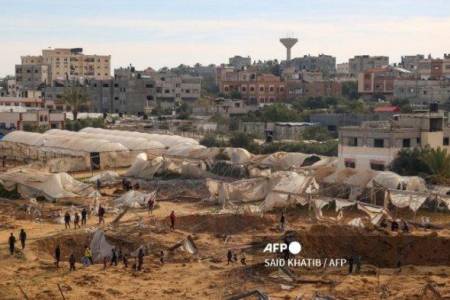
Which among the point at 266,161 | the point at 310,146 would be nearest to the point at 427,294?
the point at 266,161

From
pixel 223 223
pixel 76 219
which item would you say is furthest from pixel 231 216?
pixel 76 219

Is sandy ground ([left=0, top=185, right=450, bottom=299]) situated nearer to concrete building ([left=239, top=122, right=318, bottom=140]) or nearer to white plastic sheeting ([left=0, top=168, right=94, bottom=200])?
white plastic sheeting ([left=0, top=168, right=94, bottom=200])

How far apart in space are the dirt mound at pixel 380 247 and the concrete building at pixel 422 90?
6007 cm

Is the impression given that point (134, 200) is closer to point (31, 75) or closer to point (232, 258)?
point (232, 258)

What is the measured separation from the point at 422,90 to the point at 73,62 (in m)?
59.7

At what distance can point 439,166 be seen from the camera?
1233 inches

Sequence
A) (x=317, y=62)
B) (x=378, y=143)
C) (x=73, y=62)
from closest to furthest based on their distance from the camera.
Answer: (x=378, y=143) < (x=73, y=62) < (x=317, y=62)

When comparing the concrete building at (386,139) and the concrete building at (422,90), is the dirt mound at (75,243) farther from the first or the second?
the concrete building at (422,90)

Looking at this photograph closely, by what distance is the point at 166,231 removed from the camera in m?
24.3

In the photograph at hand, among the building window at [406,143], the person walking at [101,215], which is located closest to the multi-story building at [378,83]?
the building window at [406,143]

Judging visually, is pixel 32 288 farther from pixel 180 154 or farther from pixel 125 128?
pixel 125 128

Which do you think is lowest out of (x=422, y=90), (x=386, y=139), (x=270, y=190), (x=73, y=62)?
(x=270, y=190)

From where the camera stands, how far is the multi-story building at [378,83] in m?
92.1

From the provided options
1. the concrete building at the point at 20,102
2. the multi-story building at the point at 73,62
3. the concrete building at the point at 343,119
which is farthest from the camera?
the multi-story building at the point at 73,62
